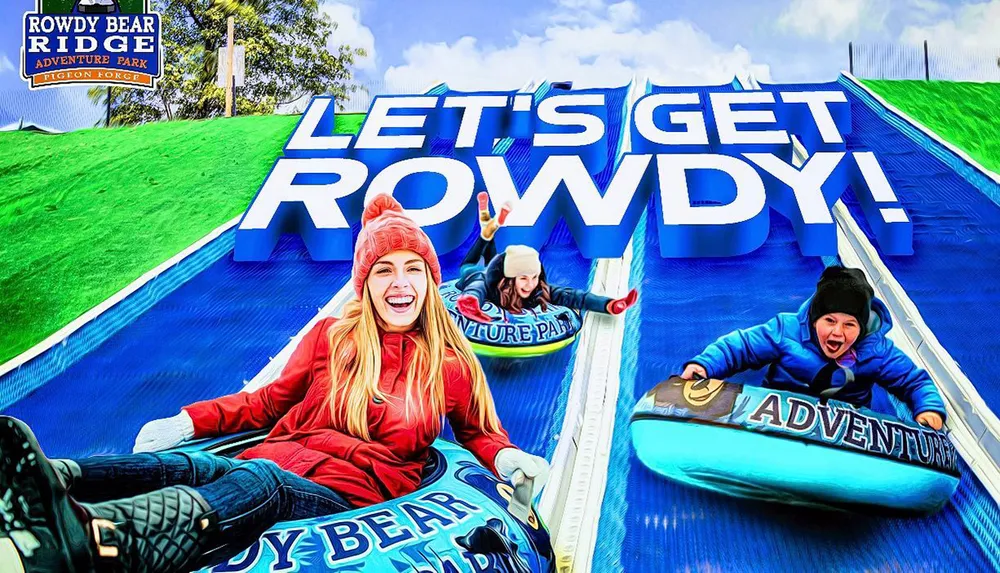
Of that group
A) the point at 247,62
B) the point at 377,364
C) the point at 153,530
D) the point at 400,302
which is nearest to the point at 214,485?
the point at 153,530

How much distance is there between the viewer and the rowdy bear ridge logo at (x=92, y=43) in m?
4.57

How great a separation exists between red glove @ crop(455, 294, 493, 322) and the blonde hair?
0.39 meters

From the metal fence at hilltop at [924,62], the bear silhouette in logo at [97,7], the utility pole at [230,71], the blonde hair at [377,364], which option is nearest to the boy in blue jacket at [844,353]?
the blonde hair at [377,364]

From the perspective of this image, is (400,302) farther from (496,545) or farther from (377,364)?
(496,545)

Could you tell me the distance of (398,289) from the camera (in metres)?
2.42

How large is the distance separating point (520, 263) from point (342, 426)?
0.94m

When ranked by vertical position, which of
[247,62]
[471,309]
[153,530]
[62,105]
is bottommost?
[153,530]

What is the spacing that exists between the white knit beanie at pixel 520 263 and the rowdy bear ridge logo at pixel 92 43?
257 centimetres

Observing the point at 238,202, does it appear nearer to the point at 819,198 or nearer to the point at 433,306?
the point at 433,306

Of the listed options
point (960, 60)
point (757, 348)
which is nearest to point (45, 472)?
point (757, 348)

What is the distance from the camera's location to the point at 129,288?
3.46 m

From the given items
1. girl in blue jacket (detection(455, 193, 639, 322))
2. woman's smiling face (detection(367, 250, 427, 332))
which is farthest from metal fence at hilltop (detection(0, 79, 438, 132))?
woman's smiling face (detection(367, 250, 427, 332))

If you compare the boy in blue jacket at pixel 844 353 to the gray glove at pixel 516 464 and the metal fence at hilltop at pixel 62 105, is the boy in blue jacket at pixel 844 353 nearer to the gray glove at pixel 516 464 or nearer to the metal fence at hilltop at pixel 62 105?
the gray glove at pixel 516 464

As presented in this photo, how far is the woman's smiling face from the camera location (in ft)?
7.95
